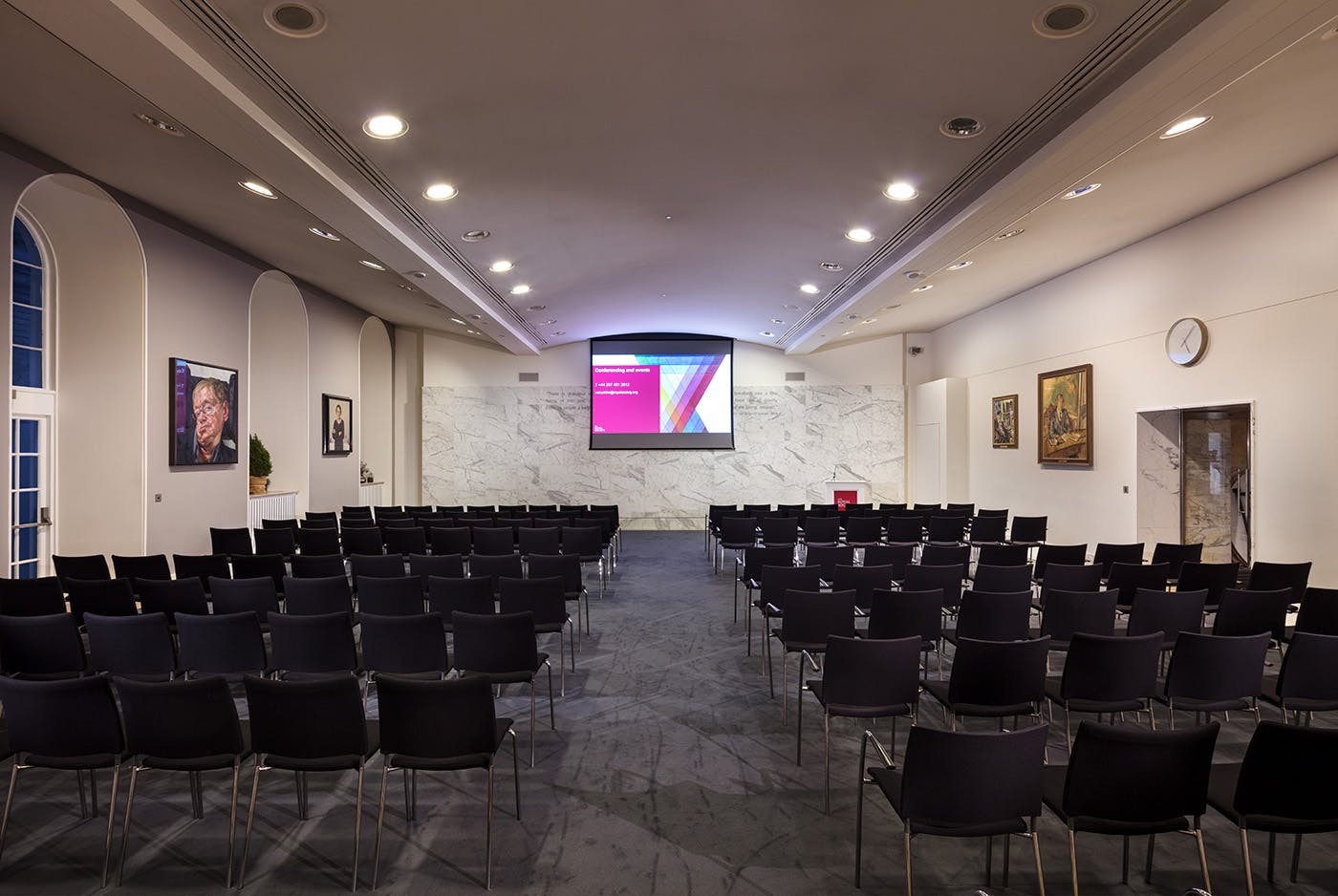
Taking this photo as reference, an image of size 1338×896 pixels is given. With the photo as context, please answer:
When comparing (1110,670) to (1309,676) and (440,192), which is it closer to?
(1309,676)

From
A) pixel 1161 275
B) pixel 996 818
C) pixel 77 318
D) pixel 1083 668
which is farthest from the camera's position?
pixel 1161 275

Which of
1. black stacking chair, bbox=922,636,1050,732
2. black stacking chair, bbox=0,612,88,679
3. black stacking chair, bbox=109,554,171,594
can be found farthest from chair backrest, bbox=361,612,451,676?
black stacking chair, bbox=109,554,171,594

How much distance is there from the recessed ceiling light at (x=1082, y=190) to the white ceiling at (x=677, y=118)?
0.20 meters

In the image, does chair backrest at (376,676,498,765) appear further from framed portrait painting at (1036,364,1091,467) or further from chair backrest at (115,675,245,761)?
framed portrait painting at (1036,364,1091,467)

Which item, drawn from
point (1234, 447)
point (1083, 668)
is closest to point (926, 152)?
point (1083, 668)

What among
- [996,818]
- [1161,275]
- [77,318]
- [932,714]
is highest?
[1161,275]

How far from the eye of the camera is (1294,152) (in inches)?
254

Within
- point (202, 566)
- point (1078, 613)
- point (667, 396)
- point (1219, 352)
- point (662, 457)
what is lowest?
point (1078, 613)

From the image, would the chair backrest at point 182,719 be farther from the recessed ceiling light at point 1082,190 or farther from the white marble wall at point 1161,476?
the white marble wall at point 1161,476

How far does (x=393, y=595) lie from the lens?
202 inches

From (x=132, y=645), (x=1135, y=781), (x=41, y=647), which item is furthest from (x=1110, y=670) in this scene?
(x=41, y=647)

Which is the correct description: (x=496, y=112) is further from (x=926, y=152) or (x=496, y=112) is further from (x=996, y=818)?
(x=996, y=818)

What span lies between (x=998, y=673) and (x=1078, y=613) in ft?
4.69

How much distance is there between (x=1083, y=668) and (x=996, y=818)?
5.13 feet
